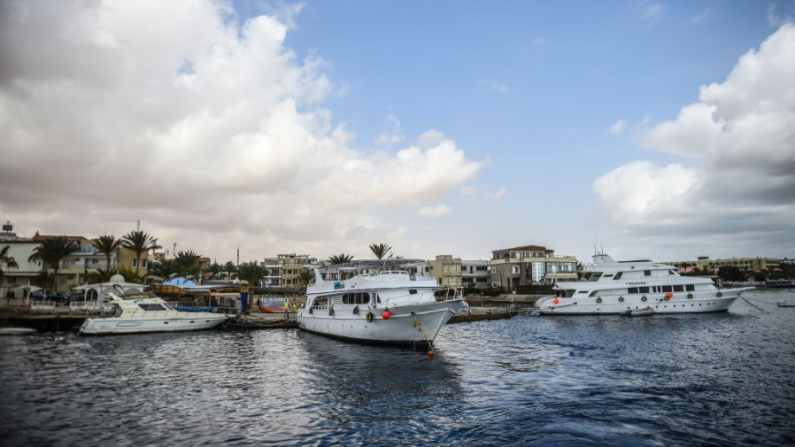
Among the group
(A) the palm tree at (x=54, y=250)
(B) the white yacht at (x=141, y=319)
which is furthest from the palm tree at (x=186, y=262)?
(B) the white yacht at (x=141, y=319)

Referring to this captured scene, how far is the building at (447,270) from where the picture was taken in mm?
92250

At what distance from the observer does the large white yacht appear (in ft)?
159

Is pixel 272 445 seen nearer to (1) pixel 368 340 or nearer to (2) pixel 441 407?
(2) pixel 441 407

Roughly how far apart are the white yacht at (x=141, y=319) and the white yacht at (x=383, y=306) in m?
12.4

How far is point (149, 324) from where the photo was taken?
37219 millimetres

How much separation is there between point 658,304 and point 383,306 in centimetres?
3682

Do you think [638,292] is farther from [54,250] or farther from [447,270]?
[54,250]

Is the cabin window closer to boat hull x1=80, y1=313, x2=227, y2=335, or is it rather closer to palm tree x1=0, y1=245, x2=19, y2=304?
boat hull x1=80, y1=313, x2=227, y2=335

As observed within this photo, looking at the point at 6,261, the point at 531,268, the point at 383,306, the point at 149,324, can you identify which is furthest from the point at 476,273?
the point at 6,261

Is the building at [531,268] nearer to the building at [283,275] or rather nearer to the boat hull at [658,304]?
the boat hull at [658,304]

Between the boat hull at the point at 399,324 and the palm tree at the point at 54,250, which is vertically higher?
the palm tree at the point at 54,250

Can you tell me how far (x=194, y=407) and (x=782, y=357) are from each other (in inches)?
1176

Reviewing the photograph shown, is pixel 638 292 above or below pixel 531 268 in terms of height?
below

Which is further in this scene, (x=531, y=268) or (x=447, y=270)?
(x=447, y=270)
